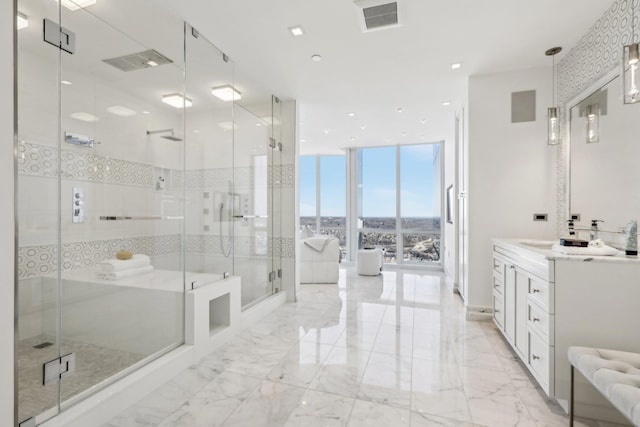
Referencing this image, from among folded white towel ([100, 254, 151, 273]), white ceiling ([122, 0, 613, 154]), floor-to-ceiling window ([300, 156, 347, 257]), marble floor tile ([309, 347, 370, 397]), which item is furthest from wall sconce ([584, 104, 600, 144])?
floor-to-ceiling window ([300, 156, 347, 257])

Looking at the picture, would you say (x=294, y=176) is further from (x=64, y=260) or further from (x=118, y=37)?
(x=64, y=260)

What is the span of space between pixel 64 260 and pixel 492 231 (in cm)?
395

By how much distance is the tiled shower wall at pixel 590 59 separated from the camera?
7.30ft

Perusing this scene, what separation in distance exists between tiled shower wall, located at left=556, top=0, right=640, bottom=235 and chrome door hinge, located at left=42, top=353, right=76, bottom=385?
4.23m

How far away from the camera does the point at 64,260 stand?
1919 millimetres

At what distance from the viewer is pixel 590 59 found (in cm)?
264

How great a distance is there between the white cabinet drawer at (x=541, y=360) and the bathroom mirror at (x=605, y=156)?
110cm

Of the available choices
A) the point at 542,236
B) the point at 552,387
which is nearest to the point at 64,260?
the point at 552,387

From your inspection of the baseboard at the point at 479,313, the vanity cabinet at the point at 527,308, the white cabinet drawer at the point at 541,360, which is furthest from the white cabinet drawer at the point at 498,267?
the white cabinet drawer at the point at 541,360

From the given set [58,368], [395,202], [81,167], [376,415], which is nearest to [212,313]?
[58,368]

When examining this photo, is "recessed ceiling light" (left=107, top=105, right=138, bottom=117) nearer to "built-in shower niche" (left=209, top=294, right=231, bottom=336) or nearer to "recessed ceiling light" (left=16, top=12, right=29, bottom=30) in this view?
"recessed ceiling light" (left=16, top=12, right=29, bottom=30)

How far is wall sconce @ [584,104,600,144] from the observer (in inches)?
102

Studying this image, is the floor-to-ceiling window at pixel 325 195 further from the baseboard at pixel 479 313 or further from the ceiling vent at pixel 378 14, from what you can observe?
the ceiling vent at pixel 378 14

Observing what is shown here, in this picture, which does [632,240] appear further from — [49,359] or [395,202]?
[395,202]
